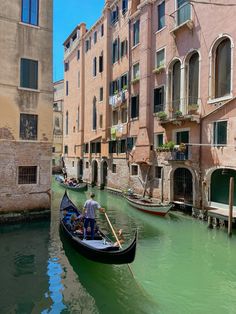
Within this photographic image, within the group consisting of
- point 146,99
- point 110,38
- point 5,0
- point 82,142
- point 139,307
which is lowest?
point 139,307

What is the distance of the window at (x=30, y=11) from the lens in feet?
43.3

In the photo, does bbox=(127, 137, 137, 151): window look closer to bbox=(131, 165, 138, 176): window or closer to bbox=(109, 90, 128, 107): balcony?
bbox=(131, 165, 138, 176): window

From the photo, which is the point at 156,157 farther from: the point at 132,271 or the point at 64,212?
the point at 132,271

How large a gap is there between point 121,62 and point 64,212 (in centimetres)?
1421

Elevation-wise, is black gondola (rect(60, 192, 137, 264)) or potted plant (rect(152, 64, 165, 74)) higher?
potted plant (rect(152, 64, 165, 74))

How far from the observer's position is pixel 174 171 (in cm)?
1648

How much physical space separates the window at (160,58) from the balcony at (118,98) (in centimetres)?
396

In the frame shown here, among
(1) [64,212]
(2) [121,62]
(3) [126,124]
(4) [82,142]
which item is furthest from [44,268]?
(4) [82,142]

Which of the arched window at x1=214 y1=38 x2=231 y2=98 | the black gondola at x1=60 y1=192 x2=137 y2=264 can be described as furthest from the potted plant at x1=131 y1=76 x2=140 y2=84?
the black gondola at x1=60 y1=192 x2=137 y2=264

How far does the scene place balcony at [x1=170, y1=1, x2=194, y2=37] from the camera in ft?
50.5

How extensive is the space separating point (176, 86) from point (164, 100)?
998 mm

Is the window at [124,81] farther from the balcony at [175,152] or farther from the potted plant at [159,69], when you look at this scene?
the balcony at [175,152]

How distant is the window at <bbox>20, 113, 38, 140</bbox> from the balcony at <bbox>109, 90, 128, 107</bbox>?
9.56 meters

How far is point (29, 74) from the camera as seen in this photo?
Result: 13.4 metres
